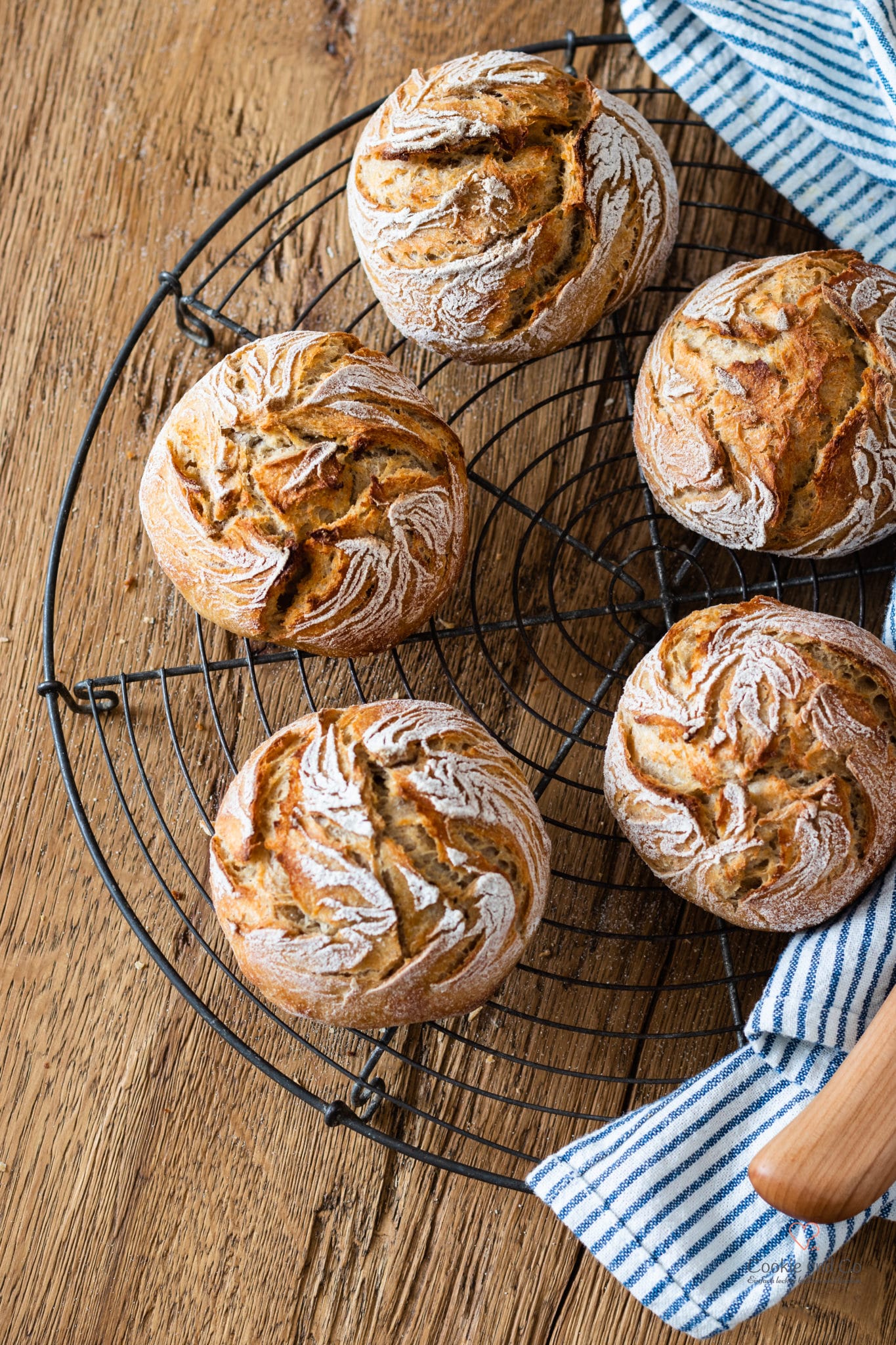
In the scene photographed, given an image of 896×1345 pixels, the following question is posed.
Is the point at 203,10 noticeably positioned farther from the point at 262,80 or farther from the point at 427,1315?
the point at 427,1315

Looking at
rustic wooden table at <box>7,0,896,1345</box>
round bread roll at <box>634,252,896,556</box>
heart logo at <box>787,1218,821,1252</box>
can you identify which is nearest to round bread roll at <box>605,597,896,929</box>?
round bread roll at <box>634,252,896,556</box>

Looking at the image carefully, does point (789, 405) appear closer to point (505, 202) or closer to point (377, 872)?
point (505, 202)

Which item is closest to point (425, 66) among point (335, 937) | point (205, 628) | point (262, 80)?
point (262, 80)

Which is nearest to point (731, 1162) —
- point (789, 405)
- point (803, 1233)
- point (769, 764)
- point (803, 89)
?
point (803, 1233)

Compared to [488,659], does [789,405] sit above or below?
above

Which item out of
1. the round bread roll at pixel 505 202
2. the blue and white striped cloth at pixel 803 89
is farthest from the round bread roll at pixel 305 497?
the blue and white striped cloth at pixel 803 89

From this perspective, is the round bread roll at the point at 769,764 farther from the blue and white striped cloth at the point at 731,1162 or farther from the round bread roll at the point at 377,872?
the round bread roll at the point at 377,872
